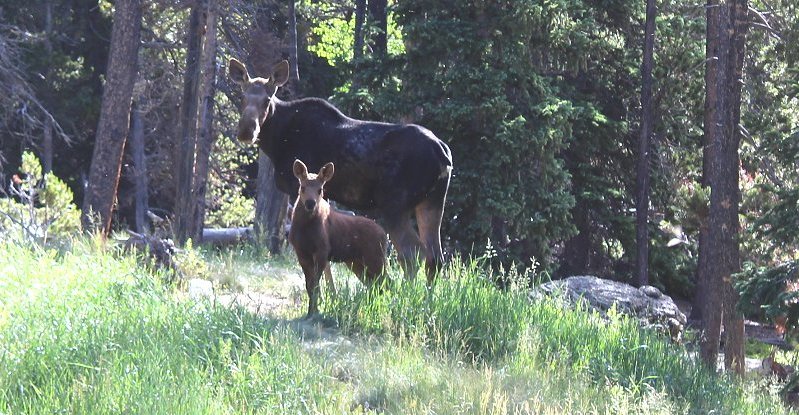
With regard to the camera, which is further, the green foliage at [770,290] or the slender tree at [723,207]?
the slender tree at [723,207]

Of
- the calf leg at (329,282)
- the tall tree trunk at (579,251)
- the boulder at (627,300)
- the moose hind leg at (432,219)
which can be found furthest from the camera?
the tall tree trunk at (579,251)

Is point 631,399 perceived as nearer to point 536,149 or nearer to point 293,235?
point 293,235

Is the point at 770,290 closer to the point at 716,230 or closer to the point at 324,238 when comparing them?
the point at 324,238

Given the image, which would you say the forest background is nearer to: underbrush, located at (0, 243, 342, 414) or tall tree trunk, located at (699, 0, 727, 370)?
tall tree trunk, located at (699, 0, 727, 370)

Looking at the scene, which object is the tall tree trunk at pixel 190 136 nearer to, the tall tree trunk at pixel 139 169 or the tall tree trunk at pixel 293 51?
the tall tree trunk at pixel 293 51

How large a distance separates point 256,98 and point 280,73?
0.41 m

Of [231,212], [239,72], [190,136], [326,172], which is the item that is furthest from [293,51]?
[231,212]

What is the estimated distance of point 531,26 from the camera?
2241cm

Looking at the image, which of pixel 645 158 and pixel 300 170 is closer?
pixel 300 170

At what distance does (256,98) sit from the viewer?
13250 mm

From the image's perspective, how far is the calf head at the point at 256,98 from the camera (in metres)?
13.0

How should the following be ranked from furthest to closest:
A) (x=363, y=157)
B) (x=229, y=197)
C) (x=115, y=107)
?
(x=229, y=197), (x=115, y=107), (x=363, y=157)

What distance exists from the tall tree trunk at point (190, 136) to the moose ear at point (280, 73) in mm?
8299

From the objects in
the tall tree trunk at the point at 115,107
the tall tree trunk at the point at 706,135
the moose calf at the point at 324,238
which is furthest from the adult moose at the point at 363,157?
the tall tree trunk at the point at 706,135
